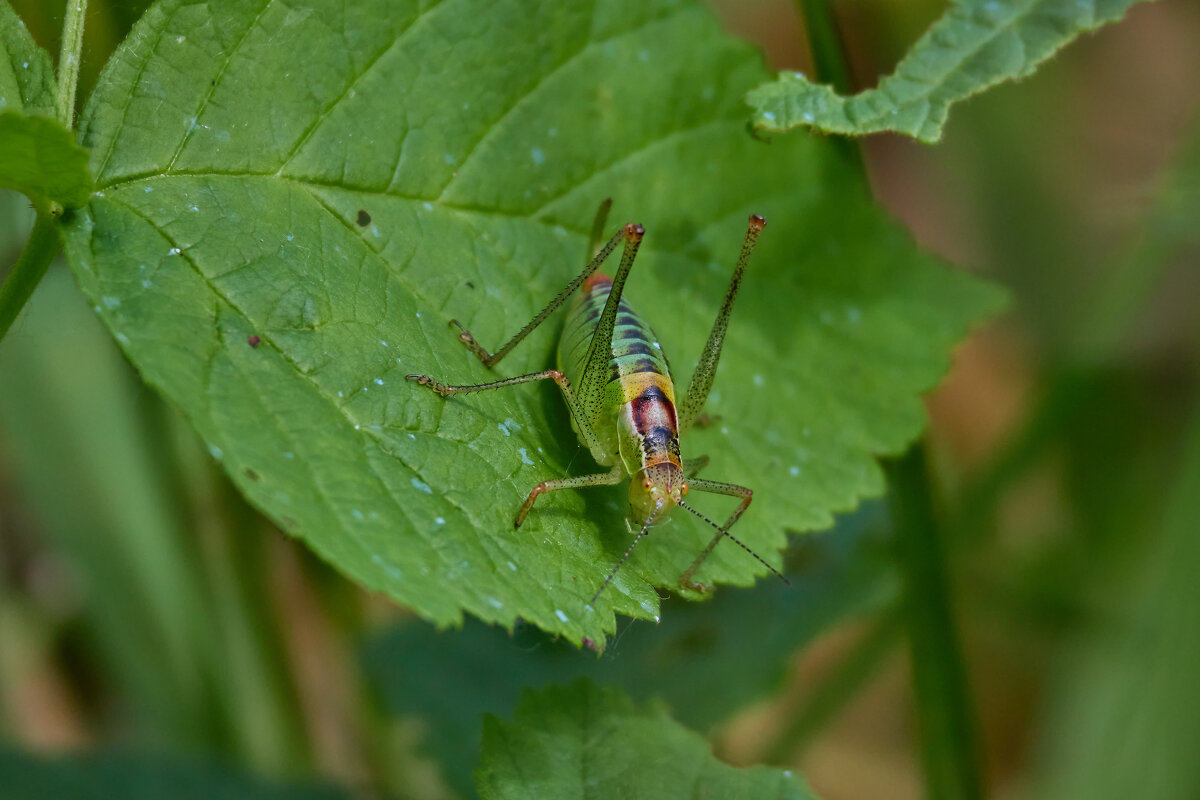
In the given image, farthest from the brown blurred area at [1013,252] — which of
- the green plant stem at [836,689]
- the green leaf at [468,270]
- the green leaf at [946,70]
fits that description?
the green leaf at [946,70]

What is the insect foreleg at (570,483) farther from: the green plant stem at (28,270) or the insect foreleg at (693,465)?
the green plant stem at (28,270)

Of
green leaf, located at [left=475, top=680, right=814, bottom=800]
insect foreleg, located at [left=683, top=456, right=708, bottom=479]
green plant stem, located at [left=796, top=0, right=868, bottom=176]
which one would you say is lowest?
green leaf, located at [left=475, top=680, right=814, bottom=800]

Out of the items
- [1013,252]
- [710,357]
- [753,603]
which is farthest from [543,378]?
[1013,252]

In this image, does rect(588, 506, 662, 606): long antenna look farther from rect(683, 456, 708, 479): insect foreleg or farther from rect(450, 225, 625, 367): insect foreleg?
rect(450, 225, 625, 367): insect foreleg

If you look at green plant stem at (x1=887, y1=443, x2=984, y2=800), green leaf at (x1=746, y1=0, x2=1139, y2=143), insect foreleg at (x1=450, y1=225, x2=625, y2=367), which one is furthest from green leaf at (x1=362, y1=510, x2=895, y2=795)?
green leaf at (x1=746, y1=0, x2=1139, y2=143)

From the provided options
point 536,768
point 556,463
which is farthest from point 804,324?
point 536,768

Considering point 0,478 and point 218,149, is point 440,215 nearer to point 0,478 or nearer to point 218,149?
point 218,149

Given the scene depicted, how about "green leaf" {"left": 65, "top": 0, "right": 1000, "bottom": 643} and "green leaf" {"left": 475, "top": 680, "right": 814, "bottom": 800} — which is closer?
"green leaf" {"left": 65, "top": 0, "right": 1000, "bottom": 643}
